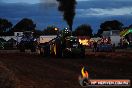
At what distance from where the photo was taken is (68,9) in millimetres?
32656

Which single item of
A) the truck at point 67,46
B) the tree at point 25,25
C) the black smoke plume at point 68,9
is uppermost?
the tree at point 25,25

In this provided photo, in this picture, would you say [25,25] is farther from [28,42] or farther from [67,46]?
[67,46]

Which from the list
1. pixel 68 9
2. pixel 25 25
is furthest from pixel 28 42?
pixel 25 25

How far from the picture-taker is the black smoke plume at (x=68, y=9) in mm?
29531

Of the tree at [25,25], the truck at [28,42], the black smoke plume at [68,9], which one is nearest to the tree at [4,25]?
the tree at [25,25]

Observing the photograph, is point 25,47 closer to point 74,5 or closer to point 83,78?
point 74,5

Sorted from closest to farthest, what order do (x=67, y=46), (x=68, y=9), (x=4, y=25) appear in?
1. (x=68, y=9)
2. (x=67, y=46)
3. (x=4, y=25)

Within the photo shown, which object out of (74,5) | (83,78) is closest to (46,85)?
(83,78)

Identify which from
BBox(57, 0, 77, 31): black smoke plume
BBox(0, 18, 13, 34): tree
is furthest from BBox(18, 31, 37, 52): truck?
BBox(0, 18, 13, 34): tree

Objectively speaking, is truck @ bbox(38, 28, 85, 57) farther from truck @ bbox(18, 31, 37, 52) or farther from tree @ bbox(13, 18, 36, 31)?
tree @ bbox(13, 18, 36, 31)

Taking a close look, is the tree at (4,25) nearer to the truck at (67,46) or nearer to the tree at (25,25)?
the tree at (25,25)

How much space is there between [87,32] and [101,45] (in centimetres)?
7966

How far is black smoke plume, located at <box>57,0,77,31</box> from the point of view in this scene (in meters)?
29.5

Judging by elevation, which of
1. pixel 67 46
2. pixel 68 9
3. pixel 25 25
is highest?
pixel 25 25
